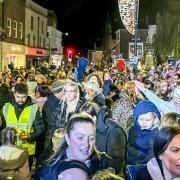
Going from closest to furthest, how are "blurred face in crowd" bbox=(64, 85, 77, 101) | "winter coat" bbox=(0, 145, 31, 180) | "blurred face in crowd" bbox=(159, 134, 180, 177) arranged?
"blurred face in crowd" bbox=(159, 134, 180, 177) → "winter coat" bbox=(0, 145, 31, 180) → "blurred face in crowd" bbox=(64, 85, 77, 101)

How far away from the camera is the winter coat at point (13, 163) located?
11.8ft

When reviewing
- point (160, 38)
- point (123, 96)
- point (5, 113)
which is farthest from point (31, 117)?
point (160, 38)

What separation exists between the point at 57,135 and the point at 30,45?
5161cm

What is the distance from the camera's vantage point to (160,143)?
330 centimetres

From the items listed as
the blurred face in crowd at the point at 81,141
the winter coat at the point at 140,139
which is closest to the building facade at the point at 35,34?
the winter coat at the point at 140,139

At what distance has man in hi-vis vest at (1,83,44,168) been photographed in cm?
704

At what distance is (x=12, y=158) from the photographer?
3.72 meters

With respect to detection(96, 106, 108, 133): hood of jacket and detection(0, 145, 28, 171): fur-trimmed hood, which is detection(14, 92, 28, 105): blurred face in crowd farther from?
detection(0, 145, 28, 171): fur-trimmed hood

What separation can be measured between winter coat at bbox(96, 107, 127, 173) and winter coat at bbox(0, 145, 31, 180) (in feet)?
6.63

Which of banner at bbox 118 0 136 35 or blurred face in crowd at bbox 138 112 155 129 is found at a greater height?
banner at bbox 118 0 136 35

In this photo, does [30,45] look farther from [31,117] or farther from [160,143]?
[160,143]

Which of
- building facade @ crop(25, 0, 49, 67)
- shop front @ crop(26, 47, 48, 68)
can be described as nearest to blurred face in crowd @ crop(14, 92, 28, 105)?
building facade @ crop(25, 0, 49, 67)

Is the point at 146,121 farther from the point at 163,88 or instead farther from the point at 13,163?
the point at 163,88

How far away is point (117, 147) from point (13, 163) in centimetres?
238
